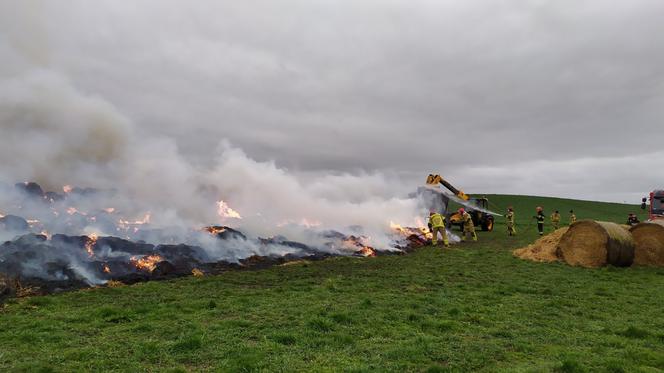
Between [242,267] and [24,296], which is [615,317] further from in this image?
[24,296]

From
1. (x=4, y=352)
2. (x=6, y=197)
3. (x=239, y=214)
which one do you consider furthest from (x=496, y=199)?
(x=4, y=352)

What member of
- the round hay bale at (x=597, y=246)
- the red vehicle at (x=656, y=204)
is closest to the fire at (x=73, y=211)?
the round hay bale at (x=597, y=246)

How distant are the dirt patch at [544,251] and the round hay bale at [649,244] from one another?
3236mm

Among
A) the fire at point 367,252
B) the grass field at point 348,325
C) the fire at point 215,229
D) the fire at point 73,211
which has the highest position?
the fire at point 73,211

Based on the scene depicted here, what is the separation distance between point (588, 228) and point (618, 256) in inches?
69.9

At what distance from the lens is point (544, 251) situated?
2233 centimetres

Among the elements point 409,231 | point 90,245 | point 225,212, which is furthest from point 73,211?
point 409,231

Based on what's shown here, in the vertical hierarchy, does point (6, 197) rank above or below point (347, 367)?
above

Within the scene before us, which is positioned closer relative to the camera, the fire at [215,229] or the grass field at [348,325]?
the grass field at [348,325]

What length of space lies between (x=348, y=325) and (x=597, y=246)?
52.4 feet

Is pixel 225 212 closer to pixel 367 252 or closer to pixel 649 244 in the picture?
pixel 367 252

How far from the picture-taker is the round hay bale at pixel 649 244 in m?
19.9

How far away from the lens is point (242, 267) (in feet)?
66.1

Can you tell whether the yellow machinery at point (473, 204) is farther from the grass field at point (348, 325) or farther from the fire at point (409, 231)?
the grass field at point (348, 325)
